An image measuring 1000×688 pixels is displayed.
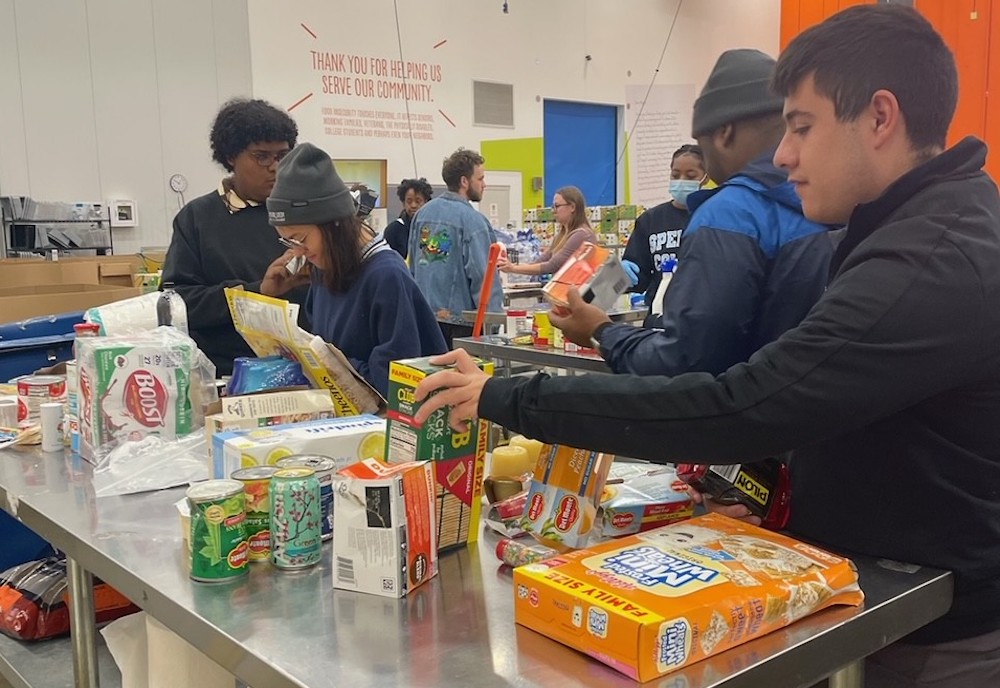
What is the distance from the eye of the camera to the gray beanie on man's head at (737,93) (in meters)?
1.72

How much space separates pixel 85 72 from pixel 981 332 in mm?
6673

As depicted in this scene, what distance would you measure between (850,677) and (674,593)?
1.13 feet

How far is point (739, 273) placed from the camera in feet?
5.16

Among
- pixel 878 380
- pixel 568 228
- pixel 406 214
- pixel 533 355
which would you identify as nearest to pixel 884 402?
pixel 878 380

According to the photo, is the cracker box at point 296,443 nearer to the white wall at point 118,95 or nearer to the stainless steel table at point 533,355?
the stainless steel table at point 533,355

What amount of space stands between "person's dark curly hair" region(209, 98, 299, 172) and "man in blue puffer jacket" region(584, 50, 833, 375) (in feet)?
4.49

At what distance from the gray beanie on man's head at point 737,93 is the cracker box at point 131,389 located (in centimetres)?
116

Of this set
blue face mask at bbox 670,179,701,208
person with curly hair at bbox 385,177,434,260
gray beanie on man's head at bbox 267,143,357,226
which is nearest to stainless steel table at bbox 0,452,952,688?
gray beanie on man's head at bbox 267,143,357,226

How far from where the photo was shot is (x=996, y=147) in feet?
23.9

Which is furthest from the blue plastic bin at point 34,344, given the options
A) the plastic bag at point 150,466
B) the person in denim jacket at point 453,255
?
the person in denim jacket at point 453,255

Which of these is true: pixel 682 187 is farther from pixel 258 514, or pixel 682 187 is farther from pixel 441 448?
pixel 258 514

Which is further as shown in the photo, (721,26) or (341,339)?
(721,26)

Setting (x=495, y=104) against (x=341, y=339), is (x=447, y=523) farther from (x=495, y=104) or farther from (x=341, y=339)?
(x=495, y=104)

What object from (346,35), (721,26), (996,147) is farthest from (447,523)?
(721,26)
